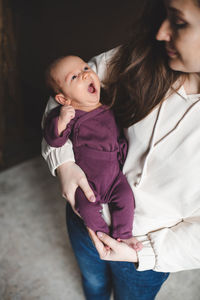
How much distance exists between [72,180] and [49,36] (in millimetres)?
1650

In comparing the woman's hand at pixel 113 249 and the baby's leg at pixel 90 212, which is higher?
the baby's leg at pixel 90 212

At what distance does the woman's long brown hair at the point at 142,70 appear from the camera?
83 centimetres

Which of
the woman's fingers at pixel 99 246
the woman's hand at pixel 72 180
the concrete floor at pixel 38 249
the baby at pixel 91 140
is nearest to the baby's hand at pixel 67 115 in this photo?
the baby at pixel 91 140

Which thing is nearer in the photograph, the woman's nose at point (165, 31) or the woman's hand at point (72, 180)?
the woman's nose at point (165, 31)

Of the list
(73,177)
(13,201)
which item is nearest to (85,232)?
(73,177)

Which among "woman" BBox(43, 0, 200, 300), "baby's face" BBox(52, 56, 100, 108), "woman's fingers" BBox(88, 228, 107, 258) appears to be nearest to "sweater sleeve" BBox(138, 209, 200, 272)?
"woman" BBox(43, 0, 200, 300)

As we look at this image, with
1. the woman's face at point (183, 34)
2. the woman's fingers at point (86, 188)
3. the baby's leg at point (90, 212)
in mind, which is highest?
the woman's face at point (183, 34)

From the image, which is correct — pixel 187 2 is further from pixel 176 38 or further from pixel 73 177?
pixel 73 177

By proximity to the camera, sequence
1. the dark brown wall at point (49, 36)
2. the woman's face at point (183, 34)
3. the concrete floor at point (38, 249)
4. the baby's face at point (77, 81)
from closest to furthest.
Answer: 1. the woman's face at point (183, 34)
2. the baby's face at point (77, 81)
3. the concrete floor at point (38, 249)
4. the dark brown wall at point (49, 36)

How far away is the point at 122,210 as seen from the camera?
0.82 metres

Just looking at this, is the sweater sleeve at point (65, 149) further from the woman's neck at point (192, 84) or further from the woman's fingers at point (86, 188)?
the woman's neck at point (192, 84)

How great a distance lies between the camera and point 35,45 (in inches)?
93.4

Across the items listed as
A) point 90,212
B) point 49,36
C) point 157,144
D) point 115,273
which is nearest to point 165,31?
point 157,144

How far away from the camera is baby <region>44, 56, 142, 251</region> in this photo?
84 centimetres
